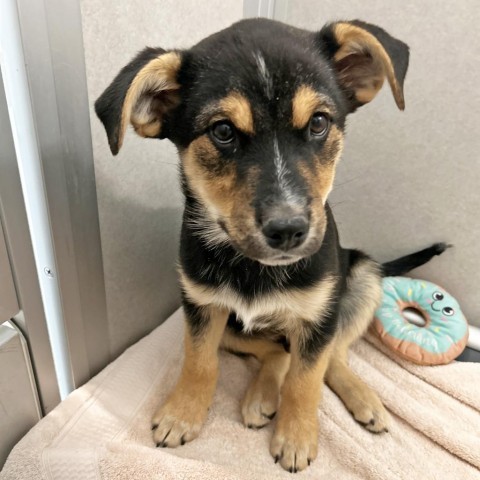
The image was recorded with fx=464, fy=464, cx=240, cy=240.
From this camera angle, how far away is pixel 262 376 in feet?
6.54

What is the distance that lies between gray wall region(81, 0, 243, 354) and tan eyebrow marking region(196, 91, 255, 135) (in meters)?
0.59

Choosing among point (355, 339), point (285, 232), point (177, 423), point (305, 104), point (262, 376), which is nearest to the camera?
point (285, 232)

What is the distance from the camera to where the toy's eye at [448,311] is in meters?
2.27

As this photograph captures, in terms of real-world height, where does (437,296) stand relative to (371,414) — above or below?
above

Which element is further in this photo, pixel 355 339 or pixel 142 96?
pixel 355 339

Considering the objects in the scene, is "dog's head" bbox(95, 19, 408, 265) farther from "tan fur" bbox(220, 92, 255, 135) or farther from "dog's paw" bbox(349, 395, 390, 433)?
"dog's paw" bbox(349, 395, 390, 433)

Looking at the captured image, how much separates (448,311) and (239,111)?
160cm

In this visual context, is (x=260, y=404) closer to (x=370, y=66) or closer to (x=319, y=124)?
(x=319, y=124)

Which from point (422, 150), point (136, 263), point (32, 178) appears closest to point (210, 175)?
point (32, 178)

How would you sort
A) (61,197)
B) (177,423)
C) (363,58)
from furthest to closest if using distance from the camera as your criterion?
(177,423), (61,197), (363,58)

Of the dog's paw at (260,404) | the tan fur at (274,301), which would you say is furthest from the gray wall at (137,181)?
the dog's paw at (260,404)

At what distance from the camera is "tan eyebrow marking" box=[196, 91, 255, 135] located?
4.22 ft

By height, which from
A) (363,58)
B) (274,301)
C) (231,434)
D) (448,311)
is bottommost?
(231,434)

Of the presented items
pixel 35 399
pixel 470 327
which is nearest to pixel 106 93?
pixel 35 399
